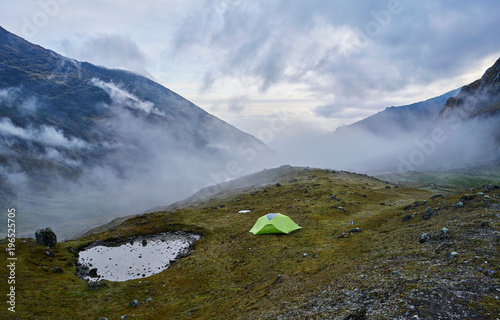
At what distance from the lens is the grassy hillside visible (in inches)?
572

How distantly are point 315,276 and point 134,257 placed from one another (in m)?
32.0

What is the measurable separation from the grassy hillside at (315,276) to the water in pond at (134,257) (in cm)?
228

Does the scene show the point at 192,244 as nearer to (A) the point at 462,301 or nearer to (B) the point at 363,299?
(B) the point at 363,299

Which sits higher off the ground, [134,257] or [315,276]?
[134,257]

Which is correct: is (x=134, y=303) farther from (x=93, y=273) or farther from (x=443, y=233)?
(x=443, y=233)

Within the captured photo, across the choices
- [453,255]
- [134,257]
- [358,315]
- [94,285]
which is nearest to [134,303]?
[94,285]

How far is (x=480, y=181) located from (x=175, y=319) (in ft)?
475

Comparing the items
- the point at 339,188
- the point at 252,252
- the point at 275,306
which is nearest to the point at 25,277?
the point at 252,252

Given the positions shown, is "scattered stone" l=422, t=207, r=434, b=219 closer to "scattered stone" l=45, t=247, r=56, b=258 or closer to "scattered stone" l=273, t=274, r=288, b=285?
"scattered stone" l=273, t=274, r=288, b=285

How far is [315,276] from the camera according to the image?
22.6m

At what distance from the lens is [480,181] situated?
4461 inches

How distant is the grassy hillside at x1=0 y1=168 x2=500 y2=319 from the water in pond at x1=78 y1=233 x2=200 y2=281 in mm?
2278

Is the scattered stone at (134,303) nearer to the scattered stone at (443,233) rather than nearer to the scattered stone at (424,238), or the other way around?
the scattered stone at (424,238)

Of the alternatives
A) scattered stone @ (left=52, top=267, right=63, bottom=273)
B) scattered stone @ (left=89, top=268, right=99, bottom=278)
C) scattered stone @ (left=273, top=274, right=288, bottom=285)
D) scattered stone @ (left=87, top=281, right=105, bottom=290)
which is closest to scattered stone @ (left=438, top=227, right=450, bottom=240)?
scattered stone @ (left=273, top=274, right=288, bottom=285)
